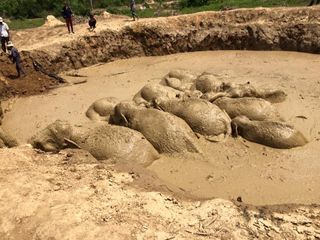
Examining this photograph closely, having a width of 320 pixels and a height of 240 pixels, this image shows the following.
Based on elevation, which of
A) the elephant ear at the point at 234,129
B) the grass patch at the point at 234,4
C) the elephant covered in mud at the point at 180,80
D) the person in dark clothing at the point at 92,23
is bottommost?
the elephant ear at the point at 234,129

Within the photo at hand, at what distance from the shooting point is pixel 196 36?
18094mm

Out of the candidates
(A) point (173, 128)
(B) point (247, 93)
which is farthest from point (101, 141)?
(B) point (247, 93)

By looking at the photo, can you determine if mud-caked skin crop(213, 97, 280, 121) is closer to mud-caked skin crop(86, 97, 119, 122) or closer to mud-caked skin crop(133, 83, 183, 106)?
mud-caked skin crop(133, 83, 183, 106)

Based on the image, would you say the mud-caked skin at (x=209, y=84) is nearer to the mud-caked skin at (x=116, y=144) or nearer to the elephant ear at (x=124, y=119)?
the elephant ear at (x=124, y=119)

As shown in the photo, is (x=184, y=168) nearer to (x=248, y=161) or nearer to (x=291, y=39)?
(x=248, y=161)

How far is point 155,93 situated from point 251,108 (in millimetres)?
2789

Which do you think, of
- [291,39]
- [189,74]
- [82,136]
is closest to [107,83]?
[189,74]

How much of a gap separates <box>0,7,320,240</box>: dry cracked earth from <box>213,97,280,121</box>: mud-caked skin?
824mm

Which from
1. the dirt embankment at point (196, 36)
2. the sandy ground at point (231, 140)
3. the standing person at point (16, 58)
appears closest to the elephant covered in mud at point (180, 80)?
the sandy ground at point (231, 140)

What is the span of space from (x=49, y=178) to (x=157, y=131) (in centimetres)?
281

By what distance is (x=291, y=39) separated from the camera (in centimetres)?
1686

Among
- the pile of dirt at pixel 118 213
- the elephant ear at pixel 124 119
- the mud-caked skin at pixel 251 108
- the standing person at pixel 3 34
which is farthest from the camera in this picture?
the standing person at pixel 3 34

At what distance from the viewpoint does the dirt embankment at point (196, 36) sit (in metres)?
16.9

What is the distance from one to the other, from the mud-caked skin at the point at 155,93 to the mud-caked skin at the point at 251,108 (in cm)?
157
